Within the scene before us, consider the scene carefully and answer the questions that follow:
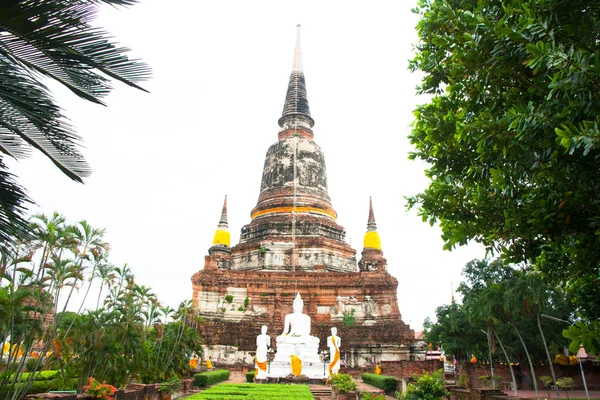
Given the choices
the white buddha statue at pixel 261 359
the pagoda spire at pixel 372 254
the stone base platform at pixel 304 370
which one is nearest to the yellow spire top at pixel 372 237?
the pagoda spire at pixel 372 254

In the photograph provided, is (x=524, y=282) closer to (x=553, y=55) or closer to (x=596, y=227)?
(x=596, y=227)

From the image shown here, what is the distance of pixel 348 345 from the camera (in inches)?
1089

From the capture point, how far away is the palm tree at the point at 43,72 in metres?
4.51

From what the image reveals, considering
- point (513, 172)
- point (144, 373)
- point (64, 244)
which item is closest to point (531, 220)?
point (513, 172)

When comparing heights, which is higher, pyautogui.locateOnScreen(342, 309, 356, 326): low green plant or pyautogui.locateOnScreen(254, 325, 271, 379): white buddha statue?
pyautogui.locateOnScreen(342, 309, 356, 326): low green plant

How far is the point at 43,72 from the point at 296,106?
36.3 metres

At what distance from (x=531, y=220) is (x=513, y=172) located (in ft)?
2.84

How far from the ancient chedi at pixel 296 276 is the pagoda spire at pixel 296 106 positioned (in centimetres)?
118

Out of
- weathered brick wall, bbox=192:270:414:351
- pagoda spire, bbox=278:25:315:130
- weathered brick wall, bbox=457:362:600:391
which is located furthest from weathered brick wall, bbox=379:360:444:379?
pagoda spire, bbox=278:25:315:130

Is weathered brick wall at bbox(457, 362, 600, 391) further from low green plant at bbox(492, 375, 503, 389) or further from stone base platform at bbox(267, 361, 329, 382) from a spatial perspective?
stone base platform at bbox(267, 361, 329, 382)

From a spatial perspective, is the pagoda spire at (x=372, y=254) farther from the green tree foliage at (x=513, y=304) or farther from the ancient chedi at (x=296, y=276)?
the green tree foliage at (x=513, y=304)

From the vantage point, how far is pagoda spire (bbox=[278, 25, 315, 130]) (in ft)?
131

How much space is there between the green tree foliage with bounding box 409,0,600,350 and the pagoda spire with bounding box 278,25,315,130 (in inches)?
A: 1270

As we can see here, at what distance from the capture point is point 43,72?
489 centimetres
